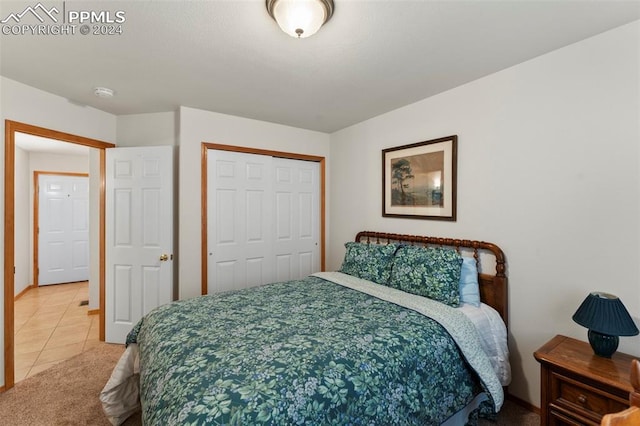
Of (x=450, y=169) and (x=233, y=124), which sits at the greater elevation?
(x=233, y=124)

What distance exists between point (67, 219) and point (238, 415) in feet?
21.1

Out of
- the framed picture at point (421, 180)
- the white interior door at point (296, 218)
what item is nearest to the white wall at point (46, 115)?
the white interior door at point (296, 218)

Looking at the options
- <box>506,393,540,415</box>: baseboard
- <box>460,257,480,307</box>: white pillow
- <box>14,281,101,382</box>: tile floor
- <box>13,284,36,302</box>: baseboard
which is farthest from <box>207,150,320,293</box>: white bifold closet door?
<box>13,284,36,302</box>: baseboard

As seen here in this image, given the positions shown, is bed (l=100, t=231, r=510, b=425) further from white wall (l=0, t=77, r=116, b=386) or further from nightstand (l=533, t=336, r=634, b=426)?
white wall (l=0, t=77, r=116, b=386)

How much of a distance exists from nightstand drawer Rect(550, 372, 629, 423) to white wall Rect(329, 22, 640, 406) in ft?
1.47

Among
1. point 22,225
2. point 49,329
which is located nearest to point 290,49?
point 49,329

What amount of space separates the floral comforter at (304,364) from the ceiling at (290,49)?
1.74m

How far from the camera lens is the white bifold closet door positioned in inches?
126

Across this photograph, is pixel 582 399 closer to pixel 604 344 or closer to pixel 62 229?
pixel 604 344

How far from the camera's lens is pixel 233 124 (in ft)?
10.6

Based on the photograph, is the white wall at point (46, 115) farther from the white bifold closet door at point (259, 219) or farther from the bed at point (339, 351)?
the bed at point (339, 351)

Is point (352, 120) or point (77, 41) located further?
point (352, 120)

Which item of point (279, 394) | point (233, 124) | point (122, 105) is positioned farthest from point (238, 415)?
point (122, 105)

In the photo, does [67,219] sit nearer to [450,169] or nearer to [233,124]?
[233,124]
